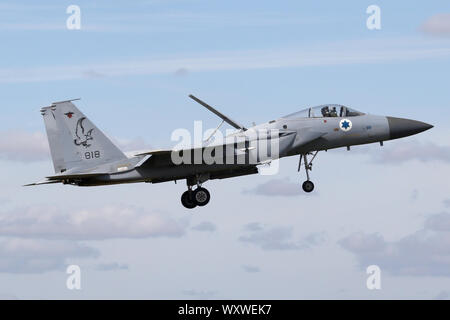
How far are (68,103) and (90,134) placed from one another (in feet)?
4.40

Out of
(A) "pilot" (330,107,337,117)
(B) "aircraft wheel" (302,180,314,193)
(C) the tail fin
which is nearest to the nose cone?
(A) "pilot" (330,107,337,117)

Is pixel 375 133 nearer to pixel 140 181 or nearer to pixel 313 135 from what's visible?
pixel 313 135

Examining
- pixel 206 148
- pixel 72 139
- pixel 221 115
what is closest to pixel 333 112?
pixel 221 115

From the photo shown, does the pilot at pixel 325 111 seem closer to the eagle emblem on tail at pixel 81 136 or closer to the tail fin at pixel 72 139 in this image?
the tail fin at pixel 72 139

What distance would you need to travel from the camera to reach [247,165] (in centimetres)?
3681

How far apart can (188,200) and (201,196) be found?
60cm

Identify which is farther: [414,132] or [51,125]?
[414,132]

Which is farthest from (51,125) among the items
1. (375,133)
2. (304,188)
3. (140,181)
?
(375,133)

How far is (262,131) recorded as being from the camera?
37.3m

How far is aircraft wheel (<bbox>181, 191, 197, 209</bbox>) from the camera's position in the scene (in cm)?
3769

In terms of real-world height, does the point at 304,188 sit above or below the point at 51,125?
below

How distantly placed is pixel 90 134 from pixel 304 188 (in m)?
7.96

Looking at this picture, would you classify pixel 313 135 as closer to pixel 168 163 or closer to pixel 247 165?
pixel 247 165

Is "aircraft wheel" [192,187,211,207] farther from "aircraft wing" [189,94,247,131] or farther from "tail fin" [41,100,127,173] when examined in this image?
"tail fin" [41,100,127,173]
